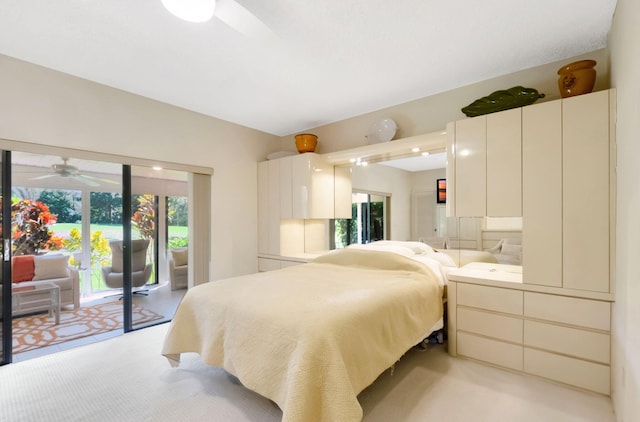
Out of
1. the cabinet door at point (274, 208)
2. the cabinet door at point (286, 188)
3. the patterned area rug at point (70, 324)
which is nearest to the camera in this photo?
the patterned area rug at point (70, 324)

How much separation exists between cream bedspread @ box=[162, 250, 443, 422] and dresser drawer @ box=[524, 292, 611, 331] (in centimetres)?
66

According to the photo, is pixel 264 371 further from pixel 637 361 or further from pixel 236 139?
pixel 236 139

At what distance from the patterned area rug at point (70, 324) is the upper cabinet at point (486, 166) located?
3.62 meters

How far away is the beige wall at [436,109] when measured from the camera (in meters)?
2.41

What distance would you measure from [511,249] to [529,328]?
2.35ft

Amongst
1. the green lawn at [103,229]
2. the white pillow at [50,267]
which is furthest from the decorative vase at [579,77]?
the white pillow at [50,267]

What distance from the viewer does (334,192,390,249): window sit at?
355 cm

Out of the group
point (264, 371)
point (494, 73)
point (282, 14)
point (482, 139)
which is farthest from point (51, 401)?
point (494, 73)

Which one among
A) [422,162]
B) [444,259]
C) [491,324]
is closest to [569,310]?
[491,324]

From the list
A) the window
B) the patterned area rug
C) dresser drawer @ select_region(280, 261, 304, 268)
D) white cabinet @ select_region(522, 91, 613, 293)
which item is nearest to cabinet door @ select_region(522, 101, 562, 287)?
white cabinet @ select_region(522, 91, 613, 293)

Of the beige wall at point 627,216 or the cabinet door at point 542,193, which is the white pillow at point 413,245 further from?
the beige wall at point 627,216

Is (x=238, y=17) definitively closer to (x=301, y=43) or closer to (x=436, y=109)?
(x=301, y=43)

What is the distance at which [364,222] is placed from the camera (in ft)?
12.3

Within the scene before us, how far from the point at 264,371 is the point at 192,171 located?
8.69 ft
